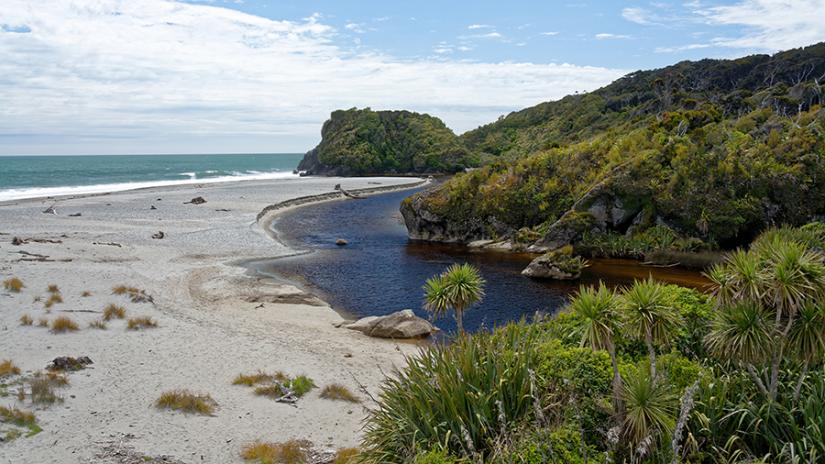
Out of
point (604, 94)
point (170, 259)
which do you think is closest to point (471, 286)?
point (170, 259)

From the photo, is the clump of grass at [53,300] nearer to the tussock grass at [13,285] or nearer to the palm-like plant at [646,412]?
the tussock grass at [13,285]

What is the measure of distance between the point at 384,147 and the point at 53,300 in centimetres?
14085

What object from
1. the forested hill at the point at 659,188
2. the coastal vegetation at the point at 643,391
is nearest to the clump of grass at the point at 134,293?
the coastal vegetation at the point at 643,391

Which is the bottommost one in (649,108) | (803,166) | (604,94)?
(803,166)

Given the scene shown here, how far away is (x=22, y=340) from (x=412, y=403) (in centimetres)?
1907

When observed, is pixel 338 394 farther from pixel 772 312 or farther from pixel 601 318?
pixel 772 312

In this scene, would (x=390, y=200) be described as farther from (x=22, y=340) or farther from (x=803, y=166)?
(x=22, y=340)

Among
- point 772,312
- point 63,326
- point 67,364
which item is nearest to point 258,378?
point 67,364

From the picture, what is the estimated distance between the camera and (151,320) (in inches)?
1040

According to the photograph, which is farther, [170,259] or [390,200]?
[390,200]

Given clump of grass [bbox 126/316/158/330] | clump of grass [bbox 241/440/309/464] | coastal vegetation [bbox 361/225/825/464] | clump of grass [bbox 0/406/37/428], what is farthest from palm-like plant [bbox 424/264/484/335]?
clump of grass [bbox 126/316/158/330]

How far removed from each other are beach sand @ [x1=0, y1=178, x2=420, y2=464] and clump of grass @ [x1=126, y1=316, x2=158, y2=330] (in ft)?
1.41

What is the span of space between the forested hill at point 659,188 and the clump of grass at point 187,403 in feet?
119

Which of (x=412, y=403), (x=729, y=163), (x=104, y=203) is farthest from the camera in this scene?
(x=104, y=203)
